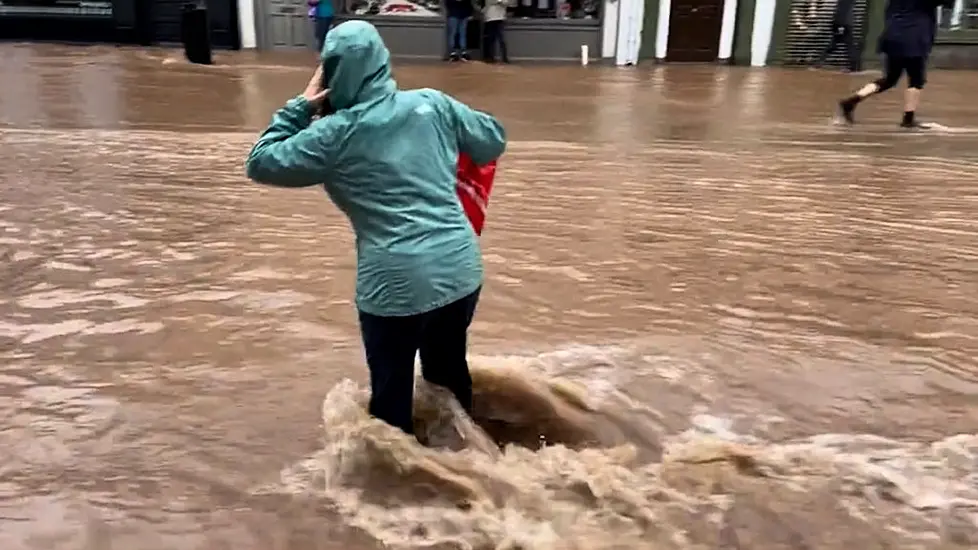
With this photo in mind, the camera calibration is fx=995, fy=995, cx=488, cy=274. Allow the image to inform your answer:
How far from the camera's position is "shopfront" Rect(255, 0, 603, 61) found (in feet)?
62.2

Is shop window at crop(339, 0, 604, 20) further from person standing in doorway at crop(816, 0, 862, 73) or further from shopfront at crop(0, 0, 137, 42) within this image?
shopfront at crop(0, 0, 137, 42)

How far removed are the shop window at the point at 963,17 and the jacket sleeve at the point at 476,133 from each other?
17.5 metres

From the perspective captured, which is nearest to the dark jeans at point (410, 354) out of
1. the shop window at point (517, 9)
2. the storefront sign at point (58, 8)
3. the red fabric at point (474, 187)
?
the red fabric at point (474, 187)

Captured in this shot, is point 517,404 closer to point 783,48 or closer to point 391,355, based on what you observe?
point 391,355

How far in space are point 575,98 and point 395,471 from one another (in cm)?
1021

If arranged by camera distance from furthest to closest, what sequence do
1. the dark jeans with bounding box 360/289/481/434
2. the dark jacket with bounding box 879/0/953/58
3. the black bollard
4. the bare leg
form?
1. the black bollard
2. the bare leg
3. the dark jacket with bounding box 879/0/953/58
4. the dark jeans with bounding box 360/289/481/434

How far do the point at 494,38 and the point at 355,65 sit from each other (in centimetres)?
1610

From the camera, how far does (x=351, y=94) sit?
9.67 feet

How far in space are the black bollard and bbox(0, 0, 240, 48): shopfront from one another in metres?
3.33

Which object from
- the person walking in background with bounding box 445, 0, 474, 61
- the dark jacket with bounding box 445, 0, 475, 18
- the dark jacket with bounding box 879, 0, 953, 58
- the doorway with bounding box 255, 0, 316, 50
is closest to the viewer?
the dark jacket with bounding box 879, 0, 953, 58

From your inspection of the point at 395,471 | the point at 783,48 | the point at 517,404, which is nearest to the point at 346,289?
the point at 517,404

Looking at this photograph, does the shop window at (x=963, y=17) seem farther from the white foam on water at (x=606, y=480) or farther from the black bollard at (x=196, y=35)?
the white foam on water at (x=606, y=480)

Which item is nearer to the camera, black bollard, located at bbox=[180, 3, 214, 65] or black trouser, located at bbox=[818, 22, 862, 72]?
black bollard, located at bbox=[180, 3, 214, 65]

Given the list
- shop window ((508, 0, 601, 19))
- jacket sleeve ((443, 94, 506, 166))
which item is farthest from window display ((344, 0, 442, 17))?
jacket sleeve ((443, 94, 506, 166))
